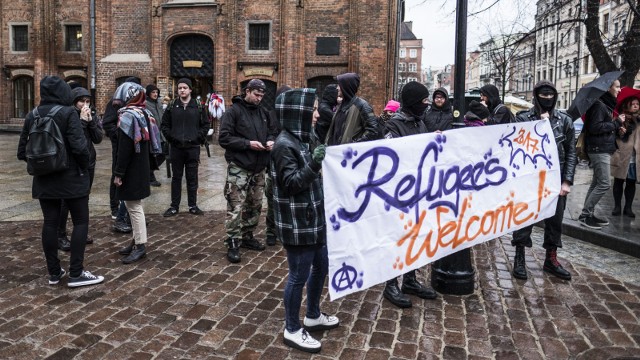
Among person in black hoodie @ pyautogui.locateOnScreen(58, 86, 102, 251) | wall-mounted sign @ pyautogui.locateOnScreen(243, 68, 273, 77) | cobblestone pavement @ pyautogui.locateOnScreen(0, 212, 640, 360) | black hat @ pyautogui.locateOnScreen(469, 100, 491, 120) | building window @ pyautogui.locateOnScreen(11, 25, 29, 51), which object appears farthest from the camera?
building window @ pyautogui.locateOnScreen(11, 25, 29, 51)

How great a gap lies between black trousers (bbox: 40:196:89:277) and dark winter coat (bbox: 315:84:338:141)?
2699 millimetres

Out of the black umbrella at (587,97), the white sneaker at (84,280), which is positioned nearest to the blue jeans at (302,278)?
the white sneaker at (84,280)

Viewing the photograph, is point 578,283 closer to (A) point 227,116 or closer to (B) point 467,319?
(B) point 467,319

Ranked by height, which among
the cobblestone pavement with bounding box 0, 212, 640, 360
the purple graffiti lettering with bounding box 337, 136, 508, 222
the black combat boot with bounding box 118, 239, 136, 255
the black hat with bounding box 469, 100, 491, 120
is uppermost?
the black hat with bounding box 469, 100, 491, 120

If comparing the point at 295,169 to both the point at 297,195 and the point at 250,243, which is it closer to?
the point at 297,195

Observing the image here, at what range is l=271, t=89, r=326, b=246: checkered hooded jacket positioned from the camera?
3373 mm

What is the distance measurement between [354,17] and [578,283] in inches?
699

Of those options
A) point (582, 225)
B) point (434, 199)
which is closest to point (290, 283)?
→ point (434, 199)

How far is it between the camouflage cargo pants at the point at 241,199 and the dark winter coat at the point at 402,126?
196cm

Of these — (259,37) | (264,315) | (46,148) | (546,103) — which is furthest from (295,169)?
(259,37)

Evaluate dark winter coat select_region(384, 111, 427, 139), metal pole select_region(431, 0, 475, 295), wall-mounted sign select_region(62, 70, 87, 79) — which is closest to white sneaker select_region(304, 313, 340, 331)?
metal pole select_region(431, 0, 475, 295)

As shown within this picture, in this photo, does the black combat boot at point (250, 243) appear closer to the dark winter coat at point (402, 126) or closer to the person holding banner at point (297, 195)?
the dark winter coat at point (402, 126)

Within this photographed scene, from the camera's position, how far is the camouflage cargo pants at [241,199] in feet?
18.9

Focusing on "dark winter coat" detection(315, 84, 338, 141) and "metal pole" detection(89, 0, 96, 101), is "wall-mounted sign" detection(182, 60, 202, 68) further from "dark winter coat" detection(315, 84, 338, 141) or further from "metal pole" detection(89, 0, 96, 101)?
"dark winter coat" detection(315, 84, 338, 141)
